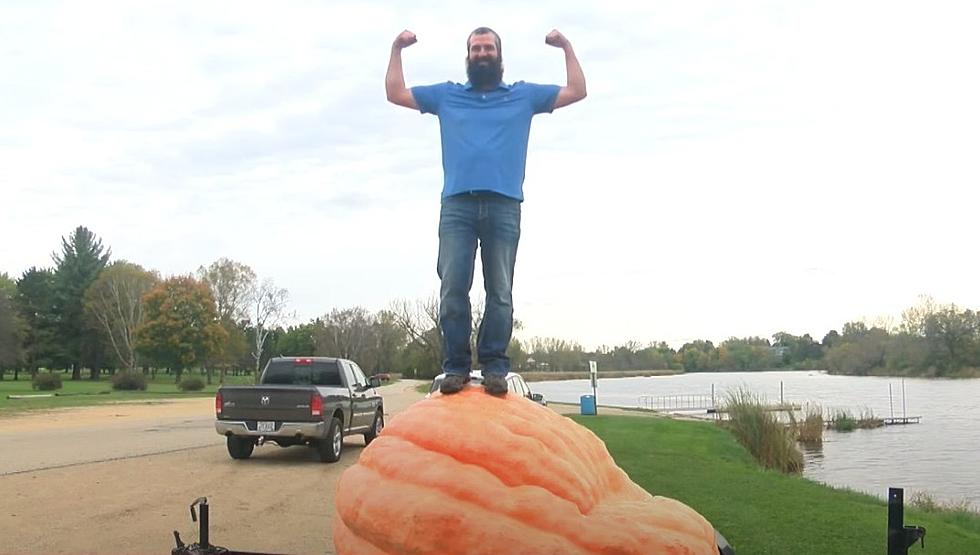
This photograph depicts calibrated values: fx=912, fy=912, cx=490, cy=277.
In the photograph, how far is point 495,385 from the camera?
399 cm

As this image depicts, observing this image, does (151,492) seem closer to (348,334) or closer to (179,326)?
(179,326)

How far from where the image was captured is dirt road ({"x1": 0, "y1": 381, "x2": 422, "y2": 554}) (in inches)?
→ 357

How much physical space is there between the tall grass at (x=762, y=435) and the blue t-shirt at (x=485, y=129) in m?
20.0

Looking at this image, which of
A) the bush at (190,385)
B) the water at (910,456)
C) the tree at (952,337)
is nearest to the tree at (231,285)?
the bush at (190,385)

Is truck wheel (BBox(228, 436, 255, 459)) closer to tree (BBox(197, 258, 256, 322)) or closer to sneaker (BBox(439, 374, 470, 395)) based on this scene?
sneaker (BBox(439, 374, 470, 395))

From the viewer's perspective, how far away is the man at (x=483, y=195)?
4.32m

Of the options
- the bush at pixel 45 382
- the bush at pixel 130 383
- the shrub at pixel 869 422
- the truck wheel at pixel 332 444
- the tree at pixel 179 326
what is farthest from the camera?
the tree at pixel 179 326

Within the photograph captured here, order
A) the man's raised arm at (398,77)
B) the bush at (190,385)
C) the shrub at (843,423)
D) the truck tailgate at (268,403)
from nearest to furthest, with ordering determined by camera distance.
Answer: the man's raised arm at (398,77) < the truck tailgate at (268,403) < the shrub at (843,423) < the bush at (190,385)

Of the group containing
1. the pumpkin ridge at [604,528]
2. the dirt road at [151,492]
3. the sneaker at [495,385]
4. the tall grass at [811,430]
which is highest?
the sneaker at [495,385]

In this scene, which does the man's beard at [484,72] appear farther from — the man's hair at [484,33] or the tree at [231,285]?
the tree at [231,285]

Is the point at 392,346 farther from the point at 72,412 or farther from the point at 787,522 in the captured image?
the point at 787,522

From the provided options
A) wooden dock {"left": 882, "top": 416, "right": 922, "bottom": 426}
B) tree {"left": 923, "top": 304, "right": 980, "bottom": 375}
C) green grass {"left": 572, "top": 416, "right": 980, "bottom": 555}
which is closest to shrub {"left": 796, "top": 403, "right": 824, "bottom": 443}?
green grass {"left": 572, "top": 416, "right": 980, "bottom": 555}

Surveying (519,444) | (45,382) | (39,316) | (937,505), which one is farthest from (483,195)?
(39,316)

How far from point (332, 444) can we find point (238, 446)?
6.44ft
